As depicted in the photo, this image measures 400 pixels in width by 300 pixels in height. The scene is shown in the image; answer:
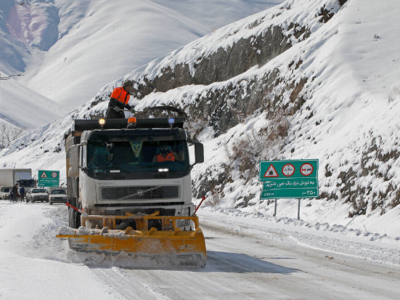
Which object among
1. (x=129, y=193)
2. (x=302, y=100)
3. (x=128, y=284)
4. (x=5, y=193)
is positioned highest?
(x=302, y=100)

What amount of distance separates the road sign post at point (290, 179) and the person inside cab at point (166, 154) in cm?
995

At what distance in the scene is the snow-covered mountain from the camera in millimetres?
19203

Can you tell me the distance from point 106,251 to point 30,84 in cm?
18834

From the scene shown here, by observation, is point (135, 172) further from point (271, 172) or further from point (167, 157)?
point (271, 172)

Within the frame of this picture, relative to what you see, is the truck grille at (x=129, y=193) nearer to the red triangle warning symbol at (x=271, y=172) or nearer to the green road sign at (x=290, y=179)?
the green road sign at (x=290, y=179)

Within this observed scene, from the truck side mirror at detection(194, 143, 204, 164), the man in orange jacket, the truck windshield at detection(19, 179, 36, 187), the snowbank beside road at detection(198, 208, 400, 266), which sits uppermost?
the man in orange jacket

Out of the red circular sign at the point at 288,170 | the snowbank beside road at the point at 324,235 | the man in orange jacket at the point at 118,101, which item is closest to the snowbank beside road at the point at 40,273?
the man in orange jacket at the point at 118,101

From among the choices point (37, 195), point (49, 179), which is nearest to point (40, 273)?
point (37, 195)

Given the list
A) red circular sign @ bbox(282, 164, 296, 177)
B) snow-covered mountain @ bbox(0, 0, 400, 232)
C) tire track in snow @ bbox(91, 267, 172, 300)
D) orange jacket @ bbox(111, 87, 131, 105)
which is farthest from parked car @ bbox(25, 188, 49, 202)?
tire track in snow @ bbox(91, 267, 172, 300)

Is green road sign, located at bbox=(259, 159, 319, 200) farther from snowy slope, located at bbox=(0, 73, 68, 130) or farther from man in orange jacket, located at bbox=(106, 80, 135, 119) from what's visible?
snowy slope, located at bbox=(0, 73, 68, 130)

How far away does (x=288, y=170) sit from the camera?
19.6m

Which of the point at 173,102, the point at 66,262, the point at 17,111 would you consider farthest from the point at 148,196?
the point at 17,111

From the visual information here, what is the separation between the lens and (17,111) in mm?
155625

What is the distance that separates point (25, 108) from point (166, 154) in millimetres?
158033
